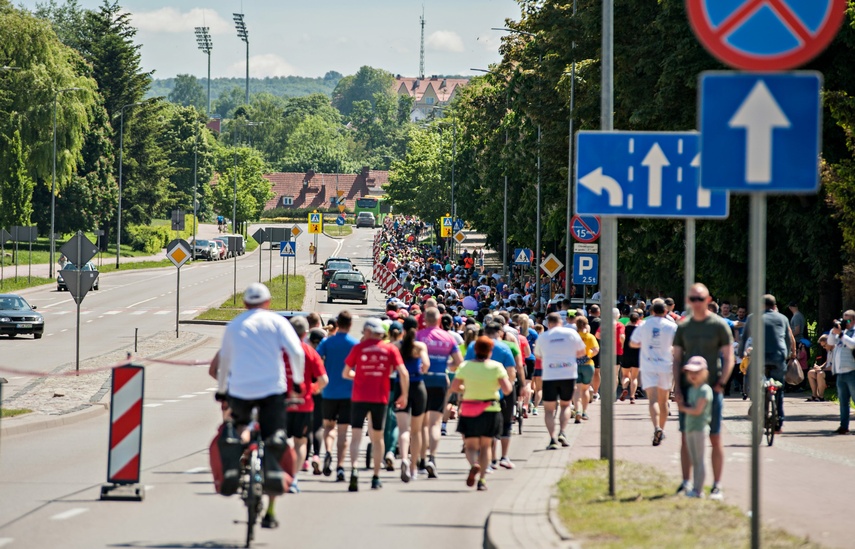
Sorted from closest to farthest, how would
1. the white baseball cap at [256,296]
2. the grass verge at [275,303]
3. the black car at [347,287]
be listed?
the white baseball cap at [256,296] → the grass verge at [275,303] → the black car at [347,287]

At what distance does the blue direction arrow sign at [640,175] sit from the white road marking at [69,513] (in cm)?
523

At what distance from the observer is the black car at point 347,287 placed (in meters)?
61.8

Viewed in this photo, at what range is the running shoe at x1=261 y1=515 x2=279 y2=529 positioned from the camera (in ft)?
35.6

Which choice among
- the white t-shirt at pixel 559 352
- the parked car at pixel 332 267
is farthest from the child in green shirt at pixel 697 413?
the parked car at pixel 332 267

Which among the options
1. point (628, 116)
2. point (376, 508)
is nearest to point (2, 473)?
point (376, 508)

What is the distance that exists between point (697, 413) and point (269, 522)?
3641 millimetres

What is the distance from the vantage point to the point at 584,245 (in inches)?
1289

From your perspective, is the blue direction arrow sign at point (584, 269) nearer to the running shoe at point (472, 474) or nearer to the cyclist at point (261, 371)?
the running shoe at point (472, 474)

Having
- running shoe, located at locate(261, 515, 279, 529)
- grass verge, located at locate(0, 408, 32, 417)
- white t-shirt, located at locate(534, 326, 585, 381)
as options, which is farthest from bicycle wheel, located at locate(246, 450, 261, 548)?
grass verge, located at locate(0, 408, 32, 417)

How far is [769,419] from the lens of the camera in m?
17.8

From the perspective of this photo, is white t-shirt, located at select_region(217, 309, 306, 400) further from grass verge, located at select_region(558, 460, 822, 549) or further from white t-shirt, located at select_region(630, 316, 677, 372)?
white t-shirt, located at select_region(630, 316, 677, 372)

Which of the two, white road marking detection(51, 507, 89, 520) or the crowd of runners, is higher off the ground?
the crowd of runners

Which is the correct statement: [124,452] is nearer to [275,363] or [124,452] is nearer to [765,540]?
[275,363]

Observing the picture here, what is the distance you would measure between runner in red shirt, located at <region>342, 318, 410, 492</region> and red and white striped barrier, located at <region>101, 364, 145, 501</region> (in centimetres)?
224
